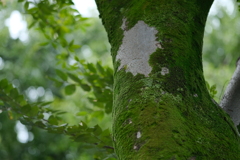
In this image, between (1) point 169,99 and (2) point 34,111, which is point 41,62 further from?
(1) point 169,99

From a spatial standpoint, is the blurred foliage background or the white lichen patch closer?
the white lichen patch

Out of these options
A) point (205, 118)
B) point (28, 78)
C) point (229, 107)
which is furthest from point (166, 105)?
point (28, 78)

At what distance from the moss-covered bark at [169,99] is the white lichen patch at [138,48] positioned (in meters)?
0.02

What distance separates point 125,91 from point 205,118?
0.36 metres

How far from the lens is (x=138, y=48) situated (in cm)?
156

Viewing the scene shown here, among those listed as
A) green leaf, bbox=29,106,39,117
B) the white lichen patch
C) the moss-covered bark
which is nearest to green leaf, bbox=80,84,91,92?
green leaf, bbox=29,106,39,117

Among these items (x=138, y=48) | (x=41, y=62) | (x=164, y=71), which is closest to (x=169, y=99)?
(x=164, y=71)

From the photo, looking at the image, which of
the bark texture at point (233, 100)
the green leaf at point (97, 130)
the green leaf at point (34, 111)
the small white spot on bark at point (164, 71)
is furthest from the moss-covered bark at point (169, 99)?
the green leaf at point (34, 111)

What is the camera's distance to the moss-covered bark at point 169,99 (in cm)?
123

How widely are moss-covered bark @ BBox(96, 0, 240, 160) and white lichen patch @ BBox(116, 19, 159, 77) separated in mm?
25

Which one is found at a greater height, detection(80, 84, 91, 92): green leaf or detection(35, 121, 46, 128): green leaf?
detection(80, 84, 91, 92): green leaf

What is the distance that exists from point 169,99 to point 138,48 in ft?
1.12

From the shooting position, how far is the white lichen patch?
1.50 metres

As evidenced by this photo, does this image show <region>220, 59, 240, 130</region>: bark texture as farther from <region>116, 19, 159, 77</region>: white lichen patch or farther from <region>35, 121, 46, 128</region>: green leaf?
<region>35, 121, 46, 128</region>: green leaf
